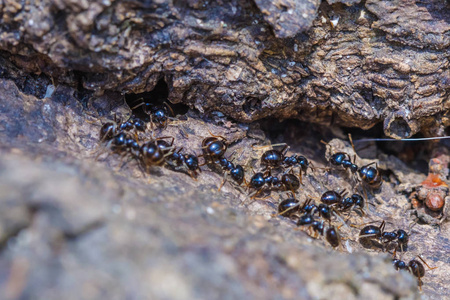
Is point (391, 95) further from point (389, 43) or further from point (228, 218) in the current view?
point (228, 218)

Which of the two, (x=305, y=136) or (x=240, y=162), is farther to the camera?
(x=305, y=136)

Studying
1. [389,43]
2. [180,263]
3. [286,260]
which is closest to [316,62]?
[389,43]

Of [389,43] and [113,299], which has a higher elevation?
[389,43]

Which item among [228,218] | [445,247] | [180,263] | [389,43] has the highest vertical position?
[389,43]

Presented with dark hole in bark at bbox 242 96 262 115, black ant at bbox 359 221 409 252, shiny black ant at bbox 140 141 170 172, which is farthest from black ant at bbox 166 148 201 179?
black ant at bbox 359 221 409 252

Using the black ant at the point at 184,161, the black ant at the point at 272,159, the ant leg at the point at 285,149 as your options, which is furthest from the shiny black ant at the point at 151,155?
the ant leg at the point at 285,149

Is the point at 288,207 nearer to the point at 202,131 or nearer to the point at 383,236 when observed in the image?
the point at 383,236

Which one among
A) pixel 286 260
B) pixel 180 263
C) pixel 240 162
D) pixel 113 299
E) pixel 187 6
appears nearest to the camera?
pixel 113 299
